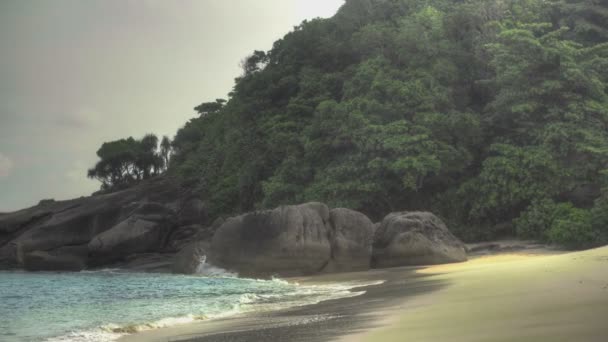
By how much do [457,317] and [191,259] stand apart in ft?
68.5

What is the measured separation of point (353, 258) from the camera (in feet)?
72.2

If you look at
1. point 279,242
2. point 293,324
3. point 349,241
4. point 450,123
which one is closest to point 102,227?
point 279,242

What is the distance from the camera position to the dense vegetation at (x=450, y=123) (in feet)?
82.6

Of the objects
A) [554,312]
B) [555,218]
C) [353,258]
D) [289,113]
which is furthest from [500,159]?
[554,312]

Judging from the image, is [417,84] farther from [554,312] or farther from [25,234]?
[25,234]

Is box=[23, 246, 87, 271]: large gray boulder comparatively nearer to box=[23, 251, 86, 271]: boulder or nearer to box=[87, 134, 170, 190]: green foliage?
box=[23, 251, 86, 271]: boulder

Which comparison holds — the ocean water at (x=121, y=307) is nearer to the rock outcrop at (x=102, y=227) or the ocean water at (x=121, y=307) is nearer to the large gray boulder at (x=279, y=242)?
the large gray boulder at (x=279, y=242)

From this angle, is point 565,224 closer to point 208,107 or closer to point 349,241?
point 349,241

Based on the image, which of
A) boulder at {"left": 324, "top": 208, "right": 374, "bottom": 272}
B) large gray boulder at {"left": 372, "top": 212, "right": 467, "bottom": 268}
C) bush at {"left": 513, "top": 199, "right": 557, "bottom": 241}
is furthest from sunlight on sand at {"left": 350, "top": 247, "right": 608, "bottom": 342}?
bush at {"left": 513, "top": 199, "right": 557, "bottom": 241}

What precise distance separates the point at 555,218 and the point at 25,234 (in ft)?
109

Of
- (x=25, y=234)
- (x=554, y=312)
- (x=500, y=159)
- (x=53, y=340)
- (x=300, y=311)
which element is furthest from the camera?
(x=25, y=234)

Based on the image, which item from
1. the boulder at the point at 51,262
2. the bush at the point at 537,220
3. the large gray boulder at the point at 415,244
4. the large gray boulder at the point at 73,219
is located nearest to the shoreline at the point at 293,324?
the large gray boulder at the point at 415,244

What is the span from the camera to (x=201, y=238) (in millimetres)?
29375

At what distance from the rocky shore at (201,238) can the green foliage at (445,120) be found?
153 inches
